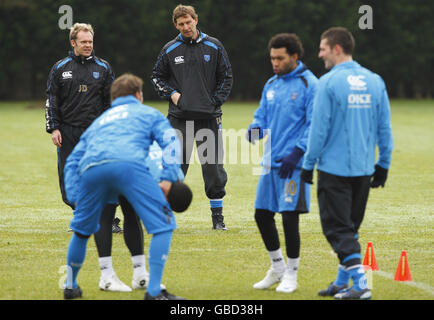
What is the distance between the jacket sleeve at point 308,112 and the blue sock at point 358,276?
3.47 feet

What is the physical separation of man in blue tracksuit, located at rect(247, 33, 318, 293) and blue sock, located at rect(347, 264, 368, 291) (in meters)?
0.59

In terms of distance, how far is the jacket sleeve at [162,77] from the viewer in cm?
957

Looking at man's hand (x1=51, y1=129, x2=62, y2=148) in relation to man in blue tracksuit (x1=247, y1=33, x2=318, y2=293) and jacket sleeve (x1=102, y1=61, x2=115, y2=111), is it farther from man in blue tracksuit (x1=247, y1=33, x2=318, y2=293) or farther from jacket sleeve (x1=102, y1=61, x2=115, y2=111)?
man in blue tracksuit (x1=247, y1=33, x2=318, y2=293)

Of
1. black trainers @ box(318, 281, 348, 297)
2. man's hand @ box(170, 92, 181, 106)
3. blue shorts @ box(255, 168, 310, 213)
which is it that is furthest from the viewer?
man's hand @ box(170, 92, 181, 106)

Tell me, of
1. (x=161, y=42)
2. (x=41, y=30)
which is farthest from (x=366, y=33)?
(x=41, y=30)

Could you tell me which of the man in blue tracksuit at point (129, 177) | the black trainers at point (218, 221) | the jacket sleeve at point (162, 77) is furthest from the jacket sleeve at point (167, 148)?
the black trainers at point (218, 221)

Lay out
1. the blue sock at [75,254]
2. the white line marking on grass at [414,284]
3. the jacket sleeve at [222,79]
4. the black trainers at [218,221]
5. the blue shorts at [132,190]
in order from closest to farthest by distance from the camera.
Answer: the blue shorts at [132,190] → the blue sock at [75,254] → the white line marking on grass at [414,284] → the jacket sleeve at [222,79] → the black trainers at [218,221]

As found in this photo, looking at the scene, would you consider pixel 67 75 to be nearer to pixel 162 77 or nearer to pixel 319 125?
pixel 162 77

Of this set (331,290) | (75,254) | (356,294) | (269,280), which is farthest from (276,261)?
(75,254)

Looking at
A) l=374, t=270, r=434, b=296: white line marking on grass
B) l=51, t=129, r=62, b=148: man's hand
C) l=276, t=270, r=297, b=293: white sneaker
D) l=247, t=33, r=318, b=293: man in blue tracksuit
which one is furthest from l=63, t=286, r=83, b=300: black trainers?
l=51, t=129, r=62, b=148: man's hand

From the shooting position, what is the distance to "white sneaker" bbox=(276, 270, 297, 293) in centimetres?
640

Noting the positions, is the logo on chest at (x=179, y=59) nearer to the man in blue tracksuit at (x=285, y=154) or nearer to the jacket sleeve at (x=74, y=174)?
the man in blue tracksuit at (x=285, y=154)

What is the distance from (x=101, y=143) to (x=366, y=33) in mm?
62124

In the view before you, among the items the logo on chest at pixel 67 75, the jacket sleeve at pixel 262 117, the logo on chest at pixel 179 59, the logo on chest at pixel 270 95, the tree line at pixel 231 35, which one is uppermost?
the logo on chest at pixel 179 59
